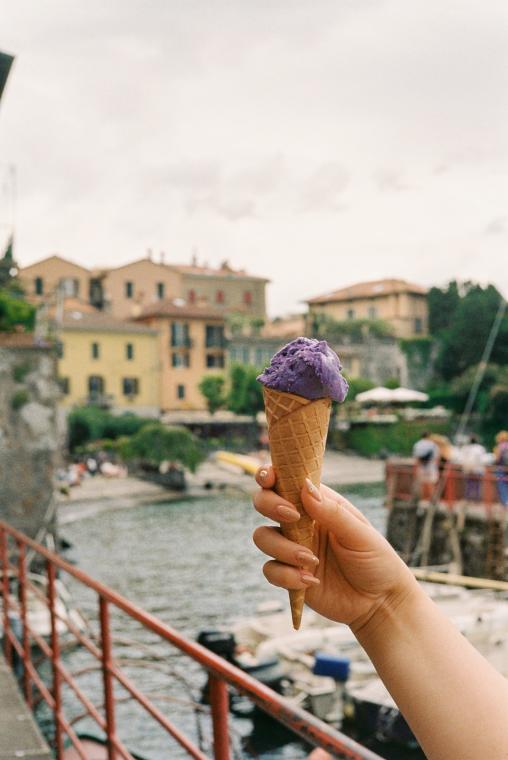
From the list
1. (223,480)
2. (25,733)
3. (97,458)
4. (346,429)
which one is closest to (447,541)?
(25,733)

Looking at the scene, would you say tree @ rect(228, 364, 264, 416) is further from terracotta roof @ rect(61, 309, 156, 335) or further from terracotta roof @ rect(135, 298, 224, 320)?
terracotta roof @ rect(61, 309, 156, 335)

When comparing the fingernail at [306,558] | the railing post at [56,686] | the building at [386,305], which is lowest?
the railing post at [56,686]

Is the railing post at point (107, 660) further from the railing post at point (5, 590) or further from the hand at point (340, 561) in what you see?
the railing post at point (5, 590)

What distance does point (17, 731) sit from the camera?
421 cm

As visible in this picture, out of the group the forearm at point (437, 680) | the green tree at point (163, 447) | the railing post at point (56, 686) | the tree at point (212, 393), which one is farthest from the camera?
the tree at point (212, 393)

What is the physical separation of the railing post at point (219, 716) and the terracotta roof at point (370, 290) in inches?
2782

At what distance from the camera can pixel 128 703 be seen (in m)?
11.7

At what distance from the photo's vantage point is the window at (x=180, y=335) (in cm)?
5825

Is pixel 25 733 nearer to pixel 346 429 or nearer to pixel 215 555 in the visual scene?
pixel 215 555

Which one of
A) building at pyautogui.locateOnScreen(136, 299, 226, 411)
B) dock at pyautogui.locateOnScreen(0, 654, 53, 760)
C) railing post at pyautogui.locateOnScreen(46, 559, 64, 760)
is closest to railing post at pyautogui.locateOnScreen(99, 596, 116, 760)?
railing post at pyautogui.locateOnScreen(46, 559, 64, 760)

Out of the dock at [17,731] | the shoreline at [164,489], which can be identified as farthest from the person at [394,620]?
the shoreline at [164,489]

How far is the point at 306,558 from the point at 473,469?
16.6 meters

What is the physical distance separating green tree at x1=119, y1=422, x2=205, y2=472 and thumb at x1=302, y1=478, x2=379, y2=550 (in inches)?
1563

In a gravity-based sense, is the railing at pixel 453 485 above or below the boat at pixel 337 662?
above
